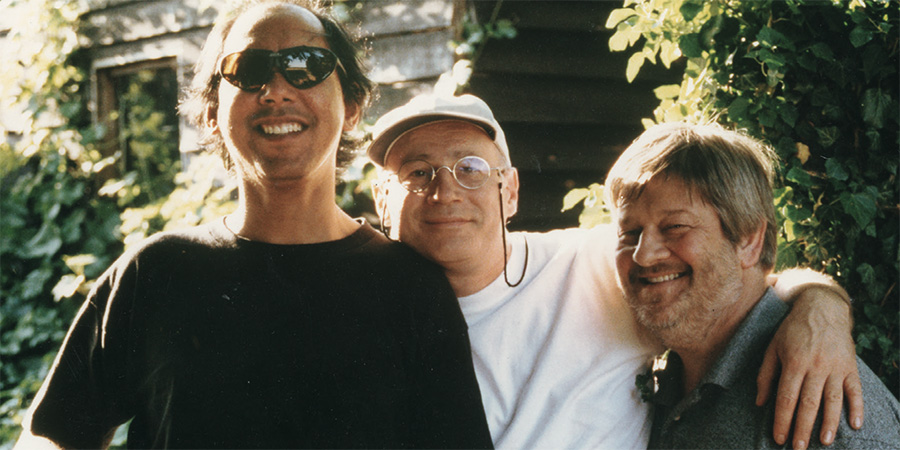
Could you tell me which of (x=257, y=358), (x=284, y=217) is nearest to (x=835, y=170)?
(x=284, y=217)

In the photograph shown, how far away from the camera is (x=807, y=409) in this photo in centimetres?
151

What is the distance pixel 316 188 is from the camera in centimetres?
171

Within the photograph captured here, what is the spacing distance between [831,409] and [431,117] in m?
1.15

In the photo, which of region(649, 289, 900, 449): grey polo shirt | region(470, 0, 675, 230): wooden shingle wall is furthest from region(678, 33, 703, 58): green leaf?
region(470, 0, 675, 230): wooden shingle wall

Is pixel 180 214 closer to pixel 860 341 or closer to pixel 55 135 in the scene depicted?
pixel 55 135

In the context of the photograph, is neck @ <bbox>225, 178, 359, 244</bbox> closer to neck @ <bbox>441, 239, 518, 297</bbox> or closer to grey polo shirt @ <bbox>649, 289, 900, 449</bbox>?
neck @ <bbox>441, 239, 518, 297</bbox>

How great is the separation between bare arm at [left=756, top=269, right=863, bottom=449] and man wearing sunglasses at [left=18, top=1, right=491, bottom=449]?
66 cm

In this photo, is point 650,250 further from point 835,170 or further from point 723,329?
point 835,170

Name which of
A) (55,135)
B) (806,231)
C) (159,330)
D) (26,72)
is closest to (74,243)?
(55,135)

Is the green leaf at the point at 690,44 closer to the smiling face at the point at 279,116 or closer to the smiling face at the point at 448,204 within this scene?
the smiling face at the point at 448,204

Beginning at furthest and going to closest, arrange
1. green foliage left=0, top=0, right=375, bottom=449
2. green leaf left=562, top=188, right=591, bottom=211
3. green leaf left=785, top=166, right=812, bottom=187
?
green foliage left=0, top=0, right=375, bottom=449
green leaf left=562, top=188, right=591, bottom=211
green leaf left=785, top=166, right=812, bottom=187

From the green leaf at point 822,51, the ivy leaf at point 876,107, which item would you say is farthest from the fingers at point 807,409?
the green leaf at point 822,51

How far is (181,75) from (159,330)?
299 cm

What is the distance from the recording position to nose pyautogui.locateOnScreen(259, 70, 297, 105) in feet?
5.31
